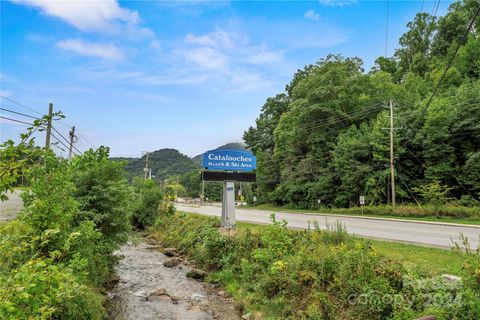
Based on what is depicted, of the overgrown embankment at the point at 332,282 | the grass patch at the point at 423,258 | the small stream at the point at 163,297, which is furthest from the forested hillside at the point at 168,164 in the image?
the grass patch at the point at 423,258

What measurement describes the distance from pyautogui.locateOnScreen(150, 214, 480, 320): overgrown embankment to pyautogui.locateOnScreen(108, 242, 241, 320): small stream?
23.5 inches

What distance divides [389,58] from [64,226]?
6398cm

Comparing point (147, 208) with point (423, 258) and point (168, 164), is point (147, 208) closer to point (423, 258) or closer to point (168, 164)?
Answer: point (423, 258)

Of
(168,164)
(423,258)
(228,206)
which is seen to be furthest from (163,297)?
(168,164)

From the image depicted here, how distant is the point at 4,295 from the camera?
2.45 m

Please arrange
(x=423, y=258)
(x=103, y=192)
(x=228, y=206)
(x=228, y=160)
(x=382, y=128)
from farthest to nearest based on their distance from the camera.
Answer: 1. (x=382, y=128)
2. (x=228, y=206)
3. (x=228, y=160)
4. (x=103, y=192)
5. (x=423, y=258)

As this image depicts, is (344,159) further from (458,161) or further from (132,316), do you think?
(132,316)

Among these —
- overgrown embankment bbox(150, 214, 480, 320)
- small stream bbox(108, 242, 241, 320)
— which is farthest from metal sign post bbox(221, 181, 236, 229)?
overgrown embankment bbox(150, 214, 480, 320)

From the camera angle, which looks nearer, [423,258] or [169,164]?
Answer: [423,258]

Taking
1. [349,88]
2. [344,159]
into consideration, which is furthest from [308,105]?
[344,159]

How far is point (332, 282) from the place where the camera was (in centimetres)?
687

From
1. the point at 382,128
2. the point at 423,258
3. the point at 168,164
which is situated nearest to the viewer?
the point at 423,258

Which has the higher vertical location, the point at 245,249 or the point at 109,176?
the point at 109,176

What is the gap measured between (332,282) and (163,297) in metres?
5.27
